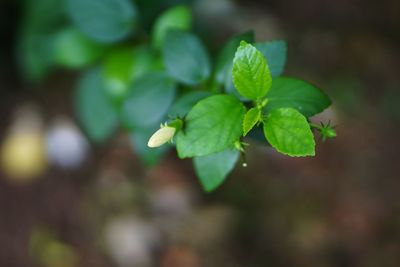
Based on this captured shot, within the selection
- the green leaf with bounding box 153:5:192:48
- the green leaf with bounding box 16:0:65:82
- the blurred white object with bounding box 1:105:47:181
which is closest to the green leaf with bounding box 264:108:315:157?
the green leaf with bounding box 153:5:192:48

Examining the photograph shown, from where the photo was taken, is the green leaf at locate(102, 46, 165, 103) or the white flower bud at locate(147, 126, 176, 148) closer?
the white flower bud at locate(147, 126, 176, 148)

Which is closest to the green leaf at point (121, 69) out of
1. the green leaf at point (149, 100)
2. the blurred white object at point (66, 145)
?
the green leaf at point (149, 100)

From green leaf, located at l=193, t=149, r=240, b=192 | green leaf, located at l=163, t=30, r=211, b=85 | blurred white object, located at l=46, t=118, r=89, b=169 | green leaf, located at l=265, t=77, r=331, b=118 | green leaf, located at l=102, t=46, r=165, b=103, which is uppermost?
green leaf, located at l=265, t=77, r=331, b=118

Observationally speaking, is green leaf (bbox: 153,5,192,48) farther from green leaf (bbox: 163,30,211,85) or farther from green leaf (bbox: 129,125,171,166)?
green leaf (bbox: 129,125,171,166)

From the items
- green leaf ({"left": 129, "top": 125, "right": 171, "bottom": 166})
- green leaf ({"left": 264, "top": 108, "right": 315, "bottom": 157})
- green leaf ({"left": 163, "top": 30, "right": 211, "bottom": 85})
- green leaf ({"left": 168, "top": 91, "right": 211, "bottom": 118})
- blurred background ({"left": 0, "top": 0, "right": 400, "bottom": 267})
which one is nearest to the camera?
green leaf ({"left": 264, "top": 108, "right": 315, "bottom": 157})

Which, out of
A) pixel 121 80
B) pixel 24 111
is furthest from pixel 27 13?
pixel 121 80

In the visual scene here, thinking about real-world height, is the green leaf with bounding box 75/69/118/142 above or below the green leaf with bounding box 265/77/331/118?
below

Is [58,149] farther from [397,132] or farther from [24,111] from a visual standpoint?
[397,132]
